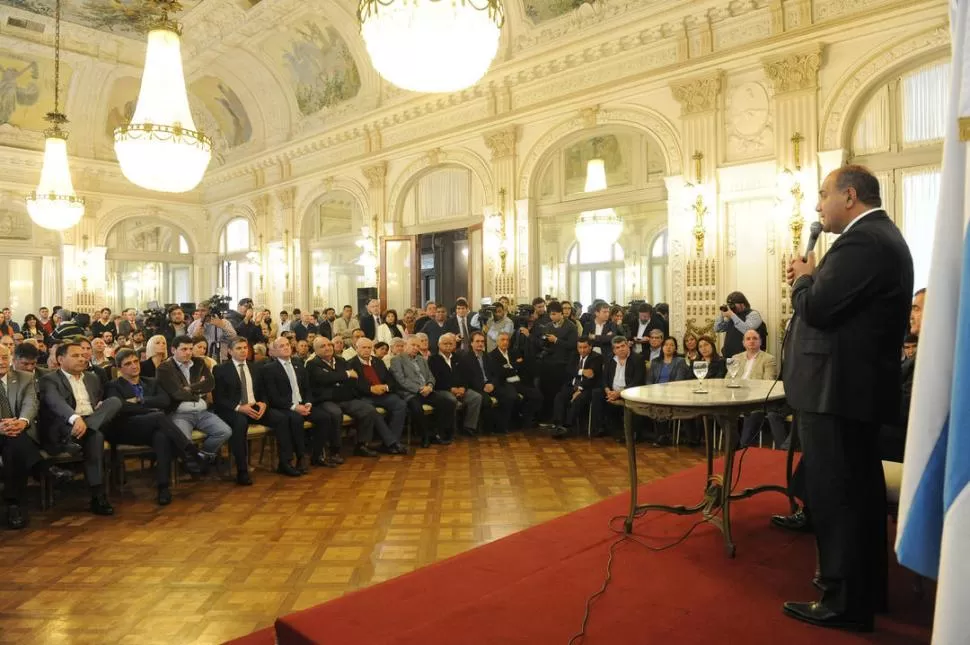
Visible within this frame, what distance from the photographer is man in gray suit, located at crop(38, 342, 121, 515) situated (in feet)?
16.1

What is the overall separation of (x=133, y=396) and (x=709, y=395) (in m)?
4.83

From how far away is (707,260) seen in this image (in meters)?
9.34

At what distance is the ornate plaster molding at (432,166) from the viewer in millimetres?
12141

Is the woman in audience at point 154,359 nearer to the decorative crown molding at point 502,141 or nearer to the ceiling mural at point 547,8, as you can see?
the decorative crown molding at point 502,141

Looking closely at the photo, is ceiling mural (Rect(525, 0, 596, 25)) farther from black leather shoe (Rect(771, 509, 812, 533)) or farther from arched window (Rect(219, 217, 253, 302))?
arched window (Rect(219, 217, 253, 302))

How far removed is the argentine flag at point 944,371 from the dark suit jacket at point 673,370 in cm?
615

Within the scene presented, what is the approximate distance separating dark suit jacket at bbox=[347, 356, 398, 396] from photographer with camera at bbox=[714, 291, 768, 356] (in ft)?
13.6

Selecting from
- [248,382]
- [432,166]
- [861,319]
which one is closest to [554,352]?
[248,382]

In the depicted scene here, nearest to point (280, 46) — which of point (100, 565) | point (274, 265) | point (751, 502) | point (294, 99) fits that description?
point (294, 99)

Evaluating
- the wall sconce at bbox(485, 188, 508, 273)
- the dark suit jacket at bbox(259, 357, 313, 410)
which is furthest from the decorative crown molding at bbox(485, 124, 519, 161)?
the dark suit jacket at bbox(259, 357, 313, 410)

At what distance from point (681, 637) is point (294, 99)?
1641cm

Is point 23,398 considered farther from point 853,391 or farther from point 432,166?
point 432,166

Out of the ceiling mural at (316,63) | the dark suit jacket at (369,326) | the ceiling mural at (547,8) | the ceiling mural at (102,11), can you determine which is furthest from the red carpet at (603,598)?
the ceiling mural at (102,11)

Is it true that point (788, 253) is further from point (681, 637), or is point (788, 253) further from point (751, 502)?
point (681, 637)
